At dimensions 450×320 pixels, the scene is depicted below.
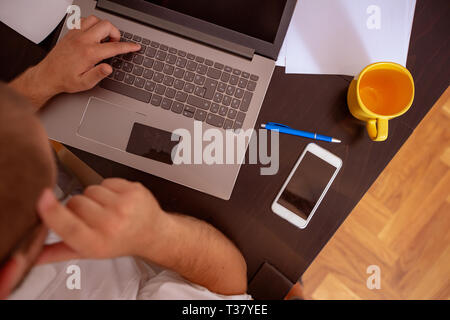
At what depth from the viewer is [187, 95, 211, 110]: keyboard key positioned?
67cm

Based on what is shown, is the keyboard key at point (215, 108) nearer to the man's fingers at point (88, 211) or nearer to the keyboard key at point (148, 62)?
the keyboard key at point (148, 62)

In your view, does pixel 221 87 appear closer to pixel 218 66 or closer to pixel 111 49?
pixel 218 66

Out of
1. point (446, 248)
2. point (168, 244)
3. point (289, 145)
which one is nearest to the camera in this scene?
point (168, 244)

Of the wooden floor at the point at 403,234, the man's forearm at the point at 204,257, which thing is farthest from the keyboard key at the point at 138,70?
the wooden floor at the point at 403,234

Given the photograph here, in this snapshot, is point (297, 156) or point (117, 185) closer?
point (117, 185)

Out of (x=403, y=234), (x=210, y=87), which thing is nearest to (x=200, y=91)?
→ (x=210, y=87)

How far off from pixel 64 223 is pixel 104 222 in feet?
0.18

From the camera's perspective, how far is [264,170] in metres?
0.71

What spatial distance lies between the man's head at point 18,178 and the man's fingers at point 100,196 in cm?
11

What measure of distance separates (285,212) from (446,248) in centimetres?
89

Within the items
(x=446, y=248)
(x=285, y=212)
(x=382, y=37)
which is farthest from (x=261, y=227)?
(x=446, y=248)

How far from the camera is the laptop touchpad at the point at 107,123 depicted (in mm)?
691

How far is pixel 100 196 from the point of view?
49 cm
